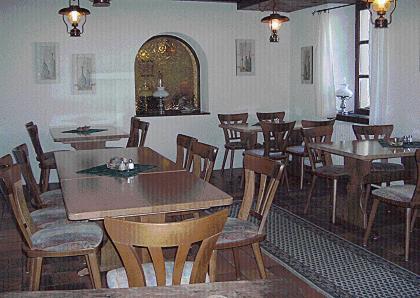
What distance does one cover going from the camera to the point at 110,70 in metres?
7.20

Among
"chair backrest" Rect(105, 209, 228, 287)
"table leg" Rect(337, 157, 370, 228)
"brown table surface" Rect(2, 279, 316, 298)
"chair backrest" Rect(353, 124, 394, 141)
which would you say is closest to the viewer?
"brown table surface" Rect(2, 279, 316, 298)

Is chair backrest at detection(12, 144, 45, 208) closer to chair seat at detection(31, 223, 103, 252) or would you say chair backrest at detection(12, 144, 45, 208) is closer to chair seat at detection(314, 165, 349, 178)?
chair seat at detection(31, 223, 103, 252)

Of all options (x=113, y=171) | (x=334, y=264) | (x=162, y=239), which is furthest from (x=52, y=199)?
(x=162, y=239)

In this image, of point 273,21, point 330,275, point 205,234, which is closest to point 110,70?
point 273,21

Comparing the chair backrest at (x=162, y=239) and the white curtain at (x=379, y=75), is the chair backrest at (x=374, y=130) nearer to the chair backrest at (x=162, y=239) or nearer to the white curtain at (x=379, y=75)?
the white curtain at (x=379, y=75)

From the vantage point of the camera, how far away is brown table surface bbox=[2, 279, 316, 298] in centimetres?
155

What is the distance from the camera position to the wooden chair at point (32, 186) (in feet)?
11.6

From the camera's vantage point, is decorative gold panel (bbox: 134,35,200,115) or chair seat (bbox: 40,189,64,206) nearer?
chair seat (bbox: 40,189,64,206)

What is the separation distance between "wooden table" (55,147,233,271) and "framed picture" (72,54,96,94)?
346 cm

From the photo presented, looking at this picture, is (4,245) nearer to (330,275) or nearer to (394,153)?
(330,275)

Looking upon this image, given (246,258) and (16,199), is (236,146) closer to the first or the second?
(246,258)

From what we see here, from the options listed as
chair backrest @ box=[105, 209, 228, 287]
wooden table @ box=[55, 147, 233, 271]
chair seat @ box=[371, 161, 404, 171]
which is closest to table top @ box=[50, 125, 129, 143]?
wooden table @ box=[55, 147, 233, 271]

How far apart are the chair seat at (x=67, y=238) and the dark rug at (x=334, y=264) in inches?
56.4

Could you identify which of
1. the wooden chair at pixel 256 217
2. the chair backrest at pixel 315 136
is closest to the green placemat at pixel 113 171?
the wooden chair at pixel 256 217
